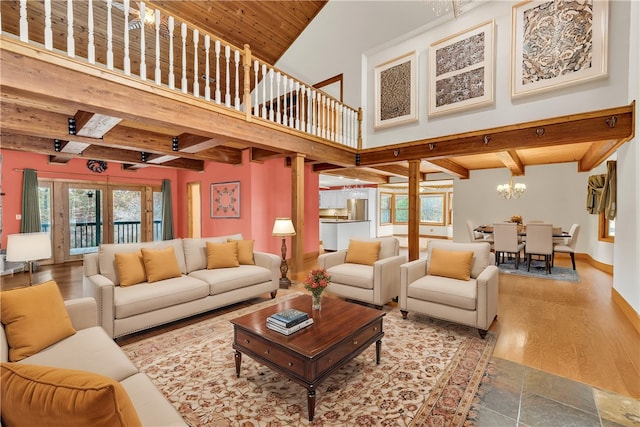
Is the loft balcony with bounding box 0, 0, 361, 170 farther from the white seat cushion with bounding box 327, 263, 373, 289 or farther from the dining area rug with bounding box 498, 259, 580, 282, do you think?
the dining area rug with bounding box 498, 259, 580, 282

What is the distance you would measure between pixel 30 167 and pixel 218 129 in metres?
5.38

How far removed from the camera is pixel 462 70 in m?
4.60

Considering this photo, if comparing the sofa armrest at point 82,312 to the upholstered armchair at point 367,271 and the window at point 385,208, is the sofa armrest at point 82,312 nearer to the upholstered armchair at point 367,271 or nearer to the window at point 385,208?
the upholstered armchair at point 367,271

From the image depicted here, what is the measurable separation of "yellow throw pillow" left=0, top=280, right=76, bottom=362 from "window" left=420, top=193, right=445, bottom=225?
39.6 feet

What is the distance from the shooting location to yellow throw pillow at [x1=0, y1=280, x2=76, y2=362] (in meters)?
1.60

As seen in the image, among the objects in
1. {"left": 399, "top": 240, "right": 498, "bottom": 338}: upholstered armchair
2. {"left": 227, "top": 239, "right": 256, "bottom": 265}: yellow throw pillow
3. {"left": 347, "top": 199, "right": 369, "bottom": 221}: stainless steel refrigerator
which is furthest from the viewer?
{"left": 347, "top": 199, "right": 369, "bottom": 221}: stainless steel refrigerator

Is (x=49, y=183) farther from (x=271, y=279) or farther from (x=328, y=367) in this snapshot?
(x=328, y=367)

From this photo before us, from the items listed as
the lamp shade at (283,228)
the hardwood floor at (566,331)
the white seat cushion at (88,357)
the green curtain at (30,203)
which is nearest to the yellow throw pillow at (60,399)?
the white seat cushion at (88,357)

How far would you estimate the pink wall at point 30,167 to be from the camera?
5668mm

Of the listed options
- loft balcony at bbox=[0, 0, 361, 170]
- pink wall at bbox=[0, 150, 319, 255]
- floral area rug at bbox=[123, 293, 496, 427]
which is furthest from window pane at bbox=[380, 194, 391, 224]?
floral area rug at bbox=[123, 293, 496, 427]

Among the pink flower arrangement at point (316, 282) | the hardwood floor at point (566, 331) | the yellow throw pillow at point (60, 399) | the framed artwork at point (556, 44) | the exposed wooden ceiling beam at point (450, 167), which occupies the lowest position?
the hardwood floor at point (566, 331)

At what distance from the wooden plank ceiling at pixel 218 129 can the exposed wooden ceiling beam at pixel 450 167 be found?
6 centimetres

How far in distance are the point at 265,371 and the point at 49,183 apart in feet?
23.4

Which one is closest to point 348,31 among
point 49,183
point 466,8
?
point 466,8
